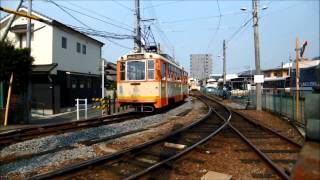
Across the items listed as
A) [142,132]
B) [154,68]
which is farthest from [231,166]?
A: [154,68]

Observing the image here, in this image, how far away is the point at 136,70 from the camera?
62.1 feet

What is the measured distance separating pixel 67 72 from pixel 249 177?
22617 mm

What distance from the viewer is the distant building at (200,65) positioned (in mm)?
110850

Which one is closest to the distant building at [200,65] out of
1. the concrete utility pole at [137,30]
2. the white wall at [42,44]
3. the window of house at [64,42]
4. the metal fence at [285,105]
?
the concrete utility pole at [137,30]

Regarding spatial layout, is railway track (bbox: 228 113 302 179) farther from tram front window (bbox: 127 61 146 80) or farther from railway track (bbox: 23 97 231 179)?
tram front window (bbox: 127 61 146 80)

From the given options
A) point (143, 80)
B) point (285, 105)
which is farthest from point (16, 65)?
point (285, 105)

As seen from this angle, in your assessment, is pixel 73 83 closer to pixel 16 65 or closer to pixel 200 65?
pixel 16 65

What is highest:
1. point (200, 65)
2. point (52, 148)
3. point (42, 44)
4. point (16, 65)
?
point (200, 65)

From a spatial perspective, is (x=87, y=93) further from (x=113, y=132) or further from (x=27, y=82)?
(x=113, y=132)

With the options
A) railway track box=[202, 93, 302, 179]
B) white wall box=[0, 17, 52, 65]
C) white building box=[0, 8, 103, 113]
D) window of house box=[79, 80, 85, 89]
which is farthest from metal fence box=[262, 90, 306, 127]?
white wall box=[0, 17, 52, 65]

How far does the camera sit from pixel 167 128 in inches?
534

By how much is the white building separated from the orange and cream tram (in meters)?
6.61

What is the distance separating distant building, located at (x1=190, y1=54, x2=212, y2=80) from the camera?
4364 inches

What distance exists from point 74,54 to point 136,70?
455 inches
